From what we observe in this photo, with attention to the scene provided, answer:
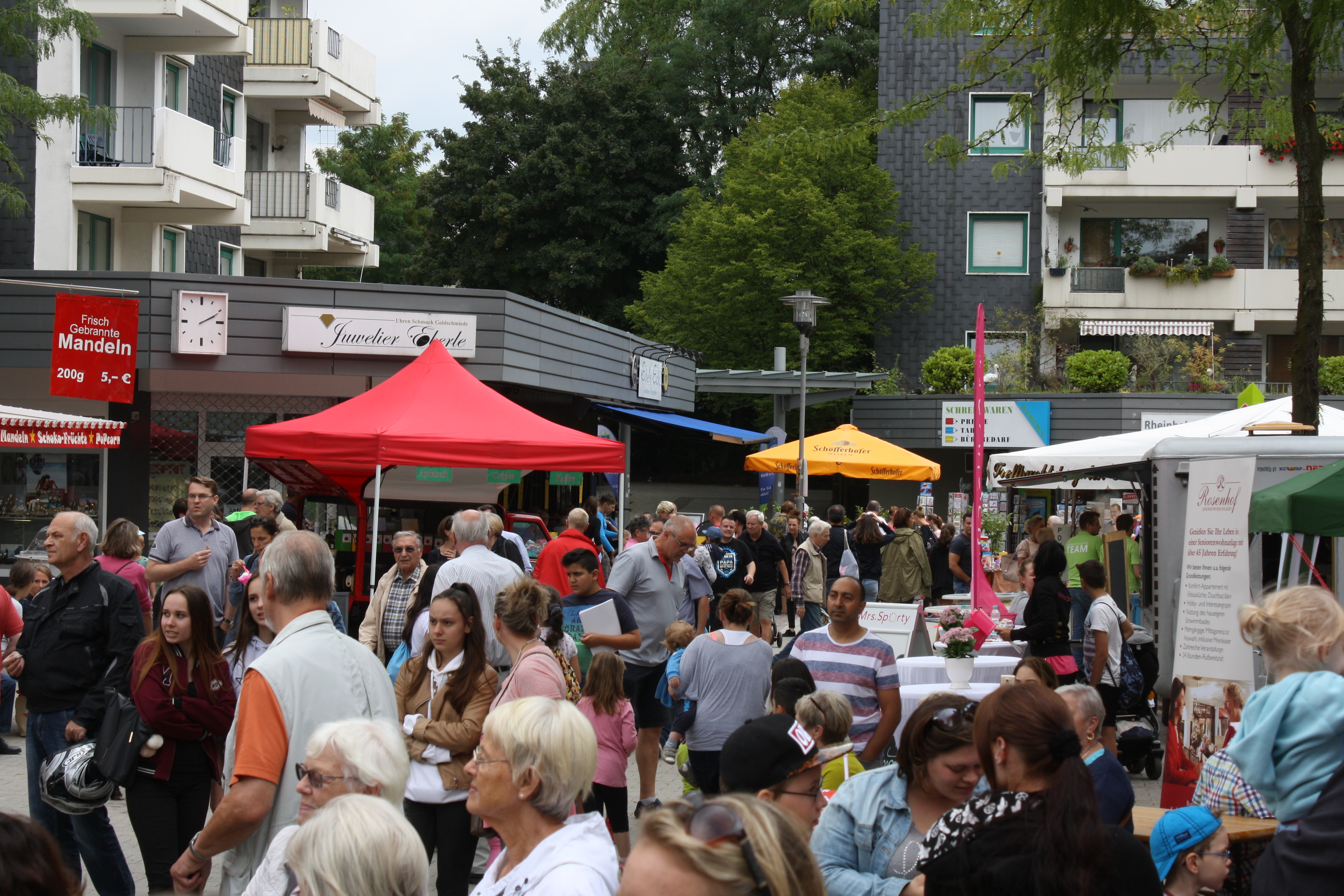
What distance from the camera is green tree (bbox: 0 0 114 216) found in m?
13.1

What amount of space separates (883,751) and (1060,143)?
21.8ft

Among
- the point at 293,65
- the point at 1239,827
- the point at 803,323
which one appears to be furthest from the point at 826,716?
the point at 293,65

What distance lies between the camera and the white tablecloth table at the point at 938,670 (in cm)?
820

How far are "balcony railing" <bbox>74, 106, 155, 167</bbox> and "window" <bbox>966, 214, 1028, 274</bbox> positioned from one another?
67.8 feet

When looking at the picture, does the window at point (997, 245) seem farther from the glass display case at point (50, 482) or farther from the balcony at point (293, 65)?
the glass display case at point (50, 482)

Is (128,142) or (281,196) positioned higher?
(281,196)

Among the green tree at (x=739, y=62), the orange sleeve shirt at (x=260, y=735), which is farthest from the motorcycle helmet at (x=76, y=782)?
the green tree at (x=739, y=62)

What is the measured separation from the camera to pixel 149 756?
15.4 ft

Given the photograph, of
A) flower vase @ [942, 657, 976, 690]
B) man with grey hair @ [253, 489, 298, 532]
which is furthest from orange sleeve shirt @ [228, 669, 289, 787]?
man with grey hair @ [253, 489, 298, 532]

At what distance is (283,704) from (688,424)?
1926 cm

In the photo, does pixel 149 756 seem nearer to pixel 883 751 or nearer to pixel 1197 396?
pixel 883 751

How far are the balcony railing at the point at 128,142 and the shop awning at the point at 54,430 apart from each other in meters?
6.43

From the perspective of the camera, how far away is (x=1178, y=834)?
4.31m

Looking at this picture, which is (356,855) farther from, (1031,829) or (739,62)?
(739,62)
